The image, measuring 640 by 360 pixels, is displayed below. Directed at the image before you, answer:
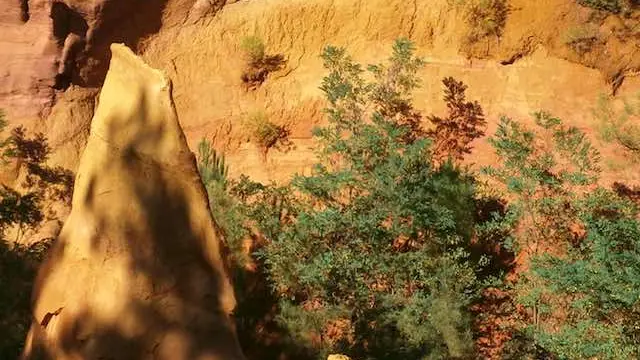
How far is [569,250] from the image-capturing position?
13.7 meters

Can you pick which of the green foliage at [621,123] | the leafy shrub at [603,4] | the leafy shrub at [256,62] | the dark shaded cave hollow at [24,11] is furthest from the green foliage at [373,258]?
Answer: the leafy shrub at [603,4]

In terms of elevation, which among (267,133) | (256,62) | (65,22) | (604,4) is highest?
(604,4)

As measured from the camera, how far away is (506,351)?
13.9 m

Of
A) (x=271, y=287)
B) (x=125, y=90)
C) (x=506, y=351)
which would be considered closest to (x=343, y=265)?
(x=271, y=287)

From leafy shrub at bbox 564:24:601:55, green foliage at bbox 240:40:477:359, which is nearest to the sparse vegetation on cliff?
green foliage at bbox 240:40:477:359

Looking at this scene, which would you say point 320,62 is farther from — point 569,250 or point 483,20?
point 569,250

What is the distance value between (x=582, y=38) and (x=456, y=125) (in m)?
3.33

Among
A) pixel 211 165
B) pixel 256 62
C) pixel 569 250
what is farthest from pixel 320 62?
pixel 569 250

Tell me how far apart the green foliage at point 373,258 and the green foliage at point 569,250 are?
3.82 ft

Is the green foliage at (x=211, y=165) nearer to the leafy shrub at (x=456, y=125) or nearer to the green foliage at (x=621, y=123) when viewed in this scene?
the leafy shrub at (x=456, y=125)

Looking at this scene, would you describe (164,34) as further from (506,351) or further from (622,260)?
(622,260)

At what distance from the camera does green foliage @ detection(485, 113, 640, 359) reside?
10.9 metres

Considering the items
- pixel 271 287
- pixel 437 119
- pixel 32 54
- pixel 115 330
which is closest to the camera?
pixel 115 330

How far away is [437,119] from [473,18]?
2.31 meters
